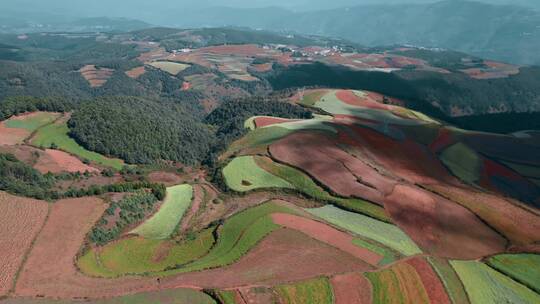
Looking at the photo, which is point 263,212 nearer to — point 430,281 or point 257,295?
point 257,295

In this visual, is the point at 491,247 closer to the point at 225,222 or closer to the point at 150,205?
the point at 225,222

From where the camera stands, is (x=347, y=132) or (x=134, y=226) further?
(x=347, y=132)

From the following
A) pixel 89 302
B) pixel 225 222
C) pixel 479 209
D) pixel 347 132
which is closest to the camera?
pixel 89 302

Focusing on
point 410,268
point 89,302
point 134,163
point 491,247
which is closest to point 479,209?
point 491,247

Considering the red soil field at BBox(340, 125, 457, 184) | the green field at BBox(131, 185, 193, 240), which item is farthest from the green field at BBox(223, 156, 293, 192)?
the red soil field at BBox(340, 125, 457, 184)

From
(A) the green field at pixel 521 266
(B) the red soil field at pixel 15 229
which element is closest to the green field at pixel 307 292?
(A) the green field at pixel 521 266

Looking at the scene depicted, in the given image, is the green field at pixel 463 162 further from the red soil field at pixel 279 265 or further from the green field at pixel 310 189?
the red soil field at pixel 279 265

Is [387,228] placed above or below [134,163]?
above
